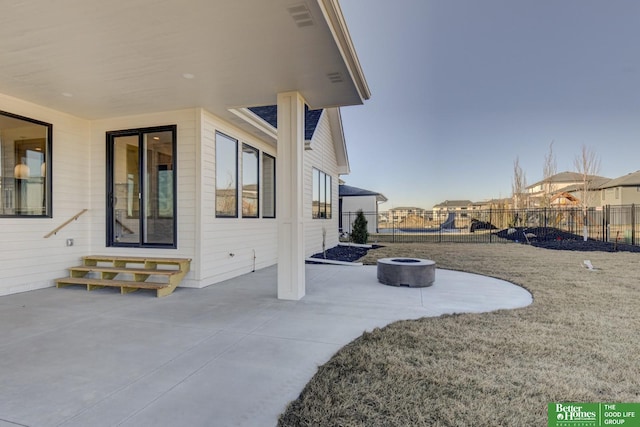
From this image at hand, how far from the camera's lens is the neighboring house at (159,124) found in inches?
122

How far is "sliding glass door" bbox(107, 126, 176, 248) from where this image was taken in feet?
18.9

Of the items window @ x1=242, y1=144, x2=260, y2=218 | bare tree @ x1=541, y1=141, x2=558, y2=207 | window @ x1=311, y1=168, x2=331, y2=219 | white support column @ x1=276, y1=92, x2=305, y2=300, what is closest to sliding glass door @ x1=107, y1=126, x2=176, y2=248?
window @ x1=242, y1=144, x2=260, y2=218

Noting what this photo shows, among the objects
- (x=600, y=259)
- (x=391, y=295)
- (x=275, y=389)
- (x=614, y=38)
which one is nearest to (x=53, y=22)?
(x=275, y=389)

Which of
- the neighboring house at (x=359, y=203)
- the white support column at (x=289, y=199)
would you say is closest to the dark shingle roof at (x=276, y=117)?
the white support column at (x=289, y=199)

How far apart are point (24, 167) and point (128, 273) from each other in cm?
241

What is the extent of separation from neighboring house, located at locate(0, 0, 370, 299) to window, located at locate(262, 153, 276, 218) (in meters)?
0.67

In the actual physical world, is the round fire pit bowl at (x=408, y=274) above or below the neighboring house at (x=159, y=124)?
below

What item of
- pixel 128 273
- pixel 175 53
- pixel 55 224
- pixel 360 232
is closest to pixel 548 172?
pixel 360 232

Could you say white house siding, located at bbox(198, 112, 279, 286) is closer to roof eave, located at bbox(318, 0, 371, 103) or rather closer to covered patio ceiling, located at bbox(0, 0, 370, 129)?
covered patio ceiling, located at bbox(0, 0, 370, 129)

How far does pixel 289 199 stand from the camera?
4.74 meters

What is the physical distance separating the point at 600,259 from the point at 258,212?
362 inches

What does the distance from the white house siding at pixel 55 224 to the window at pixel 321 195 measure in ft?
19.6

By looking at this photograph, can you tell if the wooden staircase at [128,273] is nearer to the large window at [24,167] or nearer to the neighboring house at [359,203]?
the large window at [24,167]

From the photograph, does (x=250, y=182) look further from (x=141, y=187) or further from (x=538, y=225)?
(x=538, y=225)
